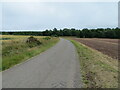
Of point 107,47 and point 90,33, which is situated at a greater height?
point 90,33

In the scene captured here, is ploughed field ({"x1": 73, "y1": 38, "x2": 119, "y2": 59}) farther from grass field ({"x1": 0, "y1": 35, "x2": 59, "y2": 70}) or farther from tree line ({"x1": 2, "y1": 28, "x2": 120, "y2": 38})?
tree line ({"x1": 2, "y1": 28, "x2": 120, "y2": 38})

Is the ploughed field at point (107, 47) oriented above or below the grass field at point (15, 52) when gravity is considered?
below

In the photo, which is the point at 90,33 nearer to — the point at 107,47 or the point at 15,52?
the point at 107,47

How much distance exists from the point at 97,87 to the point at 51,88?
1.71 meters

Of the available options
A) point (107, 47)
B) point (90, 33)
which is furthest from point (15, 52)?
point (90, 33)

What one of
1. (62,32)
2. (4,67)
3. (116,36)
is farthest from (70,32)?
(4,67)

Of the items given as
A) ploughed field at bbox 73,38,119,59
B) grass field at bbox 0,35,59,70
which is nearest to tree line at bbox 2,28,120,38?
ploughed field at bbox 73,38,119,59

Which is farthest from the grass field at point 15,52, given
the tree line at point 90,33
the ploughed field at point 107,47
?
the tree line at point 90,33

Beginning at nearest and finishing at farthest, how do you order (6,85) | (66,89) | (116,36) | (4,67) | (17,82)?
(66,89) < (6,85) < (17,82) < (4,67) < (116,36)

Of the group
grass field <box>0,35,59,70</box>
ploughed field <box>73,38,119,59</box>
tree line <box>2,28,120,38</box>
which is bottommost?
ploughed field <box>73,38,119,59</box>

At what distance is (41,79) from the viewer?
350 inches

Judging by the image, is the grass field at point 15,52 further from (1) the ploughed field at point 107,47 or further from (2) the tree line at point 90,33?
(2) the tree line at point 90,33

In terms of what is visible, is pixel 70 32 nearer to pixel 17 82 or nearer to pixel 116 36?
pixel 116 36

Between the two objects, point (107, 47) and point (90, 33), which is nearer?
point (107, 47)
